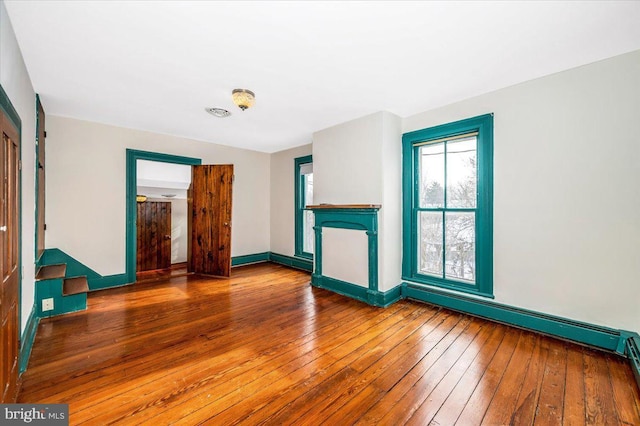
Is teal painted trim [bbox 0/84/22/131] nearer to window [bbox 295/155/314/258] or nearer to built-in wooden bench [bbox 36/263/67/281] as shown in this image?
built-in wooden bench [bbox 36/263/67/281]

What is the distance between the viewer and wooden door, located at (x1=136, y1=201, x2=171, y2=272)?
6.81 metres

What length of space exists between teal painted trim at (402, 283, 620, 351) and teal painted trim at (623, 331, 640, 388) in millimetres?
64

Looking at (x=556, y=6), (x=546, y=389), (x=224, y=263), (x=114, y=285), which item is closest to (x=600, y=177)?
(x=556, y=6)

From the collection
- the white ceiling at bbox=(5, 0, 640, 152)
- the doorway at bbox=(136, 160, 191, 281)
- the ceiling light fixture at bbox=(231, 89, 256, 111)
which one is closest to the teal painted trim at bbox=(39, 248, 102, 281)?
the white ceiling at bbox=(5, 0, 640, 152)

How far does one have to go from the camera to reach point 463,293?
10.6 feet

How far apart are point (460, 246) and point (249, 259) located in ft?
13.9

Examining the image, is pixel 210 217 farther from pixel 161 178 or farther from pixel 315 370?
pixel 315 370

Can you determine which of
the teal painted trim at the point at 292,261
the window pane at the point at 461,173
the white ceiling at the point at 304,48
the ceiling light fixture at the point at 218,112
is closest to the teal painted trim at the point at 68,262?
the white ceiling at the point at 304,48

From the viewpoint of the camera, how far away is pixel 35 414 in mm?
1593

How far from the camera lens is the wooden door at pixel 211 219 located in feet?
16.3

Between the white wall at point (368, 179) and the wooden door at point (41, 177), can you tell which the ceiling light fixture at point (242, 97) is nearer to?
the white wall at point (368, 179)

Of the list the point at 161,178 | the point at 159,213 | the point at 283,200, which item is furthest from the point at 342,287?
the point at 159,213

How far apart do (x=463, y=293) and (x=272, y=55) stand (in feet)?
10.8

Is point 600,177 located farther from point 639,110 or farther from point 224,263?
point 224,263
